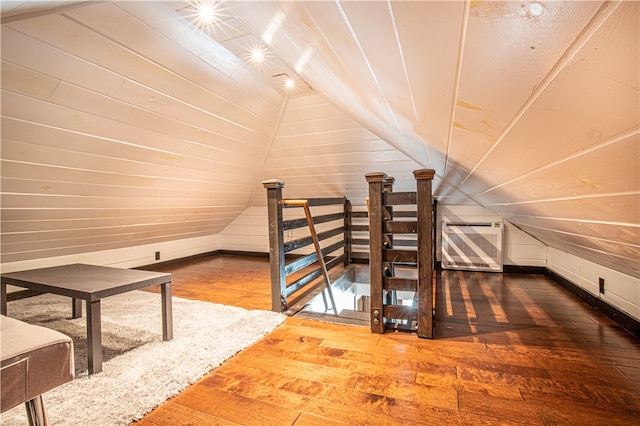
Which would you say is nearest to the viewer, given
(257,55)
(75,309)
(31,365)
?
(31,365)

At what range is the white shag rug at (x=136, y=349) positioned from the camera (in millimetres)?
1352

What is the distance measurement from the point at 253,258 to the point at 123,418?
3.85 m

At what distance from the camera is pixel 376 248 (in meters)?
2.15

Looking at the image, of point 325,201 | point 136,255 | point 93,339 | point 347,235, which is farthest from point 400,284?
point 136,255

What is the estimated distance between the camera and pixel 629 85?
15.1 inches

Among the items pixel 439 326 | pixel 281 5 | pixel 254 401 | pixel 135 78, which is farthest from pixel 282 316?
pixel 281 5

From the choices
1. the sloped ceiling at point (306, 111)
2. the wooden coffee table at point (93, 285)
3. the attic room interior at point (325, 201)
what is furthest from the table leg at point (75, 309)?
the sloped ceiling at point (306, 111)

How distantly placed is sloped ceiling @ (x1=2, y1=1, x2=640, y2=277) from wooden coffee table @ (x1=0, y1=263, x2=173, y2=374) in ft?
2.29

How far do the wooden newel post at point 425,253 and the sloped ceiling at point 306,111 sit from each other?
246mm

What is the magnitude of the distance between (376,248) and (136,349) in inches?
63.4

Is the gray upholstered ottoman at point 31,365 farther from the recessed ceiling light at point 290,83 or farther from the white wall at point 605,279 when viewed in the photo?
the white wall at point 605,279

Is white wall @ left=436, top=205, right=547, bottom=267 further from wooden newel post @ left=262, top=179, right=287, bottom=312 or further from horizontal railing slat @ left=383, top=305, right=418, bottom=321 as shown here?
wooden newel post @ left=262, top=179, right=287, bottom=312

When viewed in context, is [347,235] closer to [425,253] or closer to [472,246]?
[472,246]

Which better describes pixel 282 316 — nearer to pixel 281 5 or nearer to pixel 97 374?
pixel 97 374
